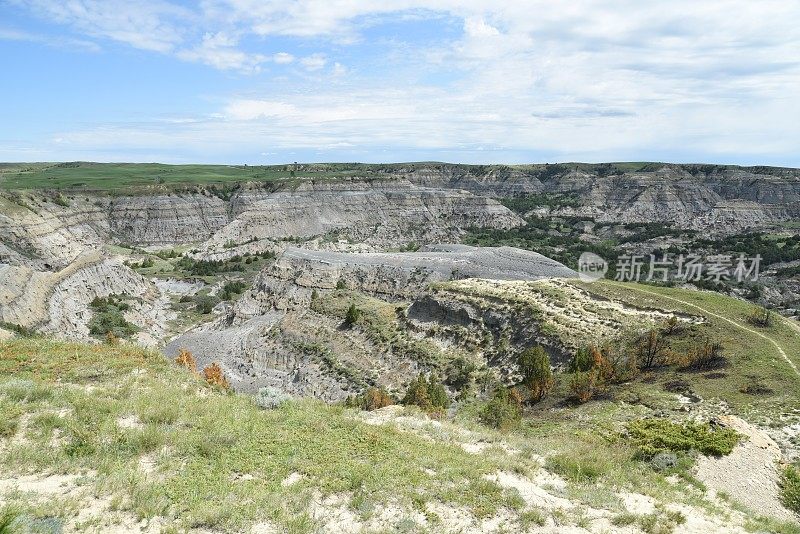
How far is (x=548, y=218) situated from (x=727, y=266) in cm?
6825

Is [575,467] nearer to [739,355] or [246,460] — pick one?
[246,460]

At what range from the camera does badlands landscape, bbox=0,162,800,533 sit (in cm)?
945

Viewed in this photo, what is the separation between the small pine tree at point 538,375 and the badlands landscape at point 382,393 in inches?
4.9

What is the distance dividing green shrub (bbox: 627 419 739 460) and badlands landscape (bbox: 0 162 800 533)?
10cm

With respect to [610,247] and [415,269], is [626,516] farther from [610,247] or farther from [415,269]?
[610,247]

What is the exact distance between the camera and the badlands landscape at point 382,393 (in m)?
9.45

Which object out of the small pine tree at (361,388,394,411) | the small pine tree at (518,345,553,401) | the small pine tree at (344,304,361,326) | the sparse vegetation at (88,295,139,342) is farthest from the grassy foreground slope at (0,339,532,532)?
the sparse vegetation at (88,295,139,342)

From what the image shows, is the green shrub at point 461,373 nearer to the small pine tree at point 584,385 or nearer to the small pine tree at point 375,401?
the small pine tree at point 375,401

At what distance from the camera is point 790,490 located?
13000 millimetres

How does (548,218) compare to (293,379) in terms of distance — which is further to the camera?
(548,218)

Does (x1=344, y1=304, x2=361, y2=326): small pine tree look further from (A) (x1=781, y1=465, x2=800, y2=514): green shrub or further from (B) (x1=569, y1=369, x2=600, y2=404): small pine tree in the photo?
(A) (x1=781, y1=465, x2=800, y2=514): green shrub

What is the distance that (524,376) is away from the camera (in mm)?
31312

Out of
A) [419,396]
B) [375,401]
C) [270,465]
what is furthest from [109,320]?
[270,465]

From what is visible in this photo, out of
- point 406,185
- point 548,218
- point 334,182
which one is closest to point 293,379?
point 334,182
